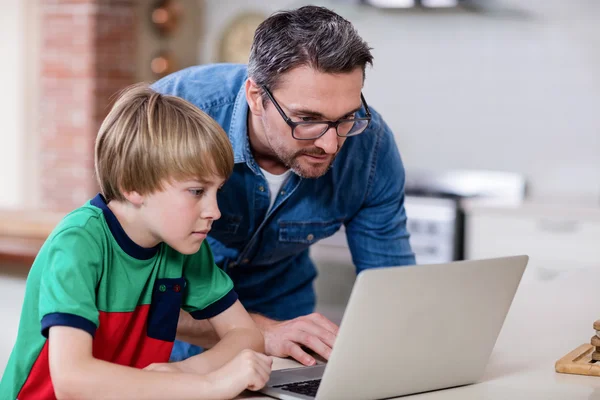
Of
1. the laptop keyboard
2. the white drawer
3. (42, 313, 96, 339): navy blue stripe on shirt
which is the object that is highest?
(42, 313, 96, 339): navy blue stripe on shirt

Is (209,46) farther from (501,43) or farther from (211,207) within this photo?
(211,207)

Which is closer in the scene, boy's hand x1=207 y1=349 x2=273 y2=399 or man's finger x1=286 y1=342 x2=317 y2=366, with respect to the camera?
boy's hand x1=207 y1=349 x2=273 y2=399

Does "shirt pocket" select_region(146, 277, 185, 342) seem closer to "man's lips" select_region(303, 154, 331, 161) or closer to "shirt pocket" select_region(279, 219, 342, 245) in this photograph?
"man's lips" select_region(303, 154, 331, 161)

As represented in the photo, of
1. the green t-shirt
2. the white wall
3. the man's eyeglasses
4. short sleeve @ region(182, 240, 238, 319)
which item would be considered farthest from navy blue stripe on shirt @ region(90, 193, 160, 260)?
the white wall

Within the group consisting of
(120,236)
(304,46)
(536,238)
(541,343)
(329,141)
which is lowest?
(536,238)

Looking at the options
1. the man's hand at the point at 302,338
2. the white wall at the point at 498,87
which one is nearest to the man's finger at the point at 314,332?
the man's hand at the point at 302,338

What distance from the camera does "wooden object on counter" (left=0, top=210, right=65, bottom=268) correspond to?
2.93m

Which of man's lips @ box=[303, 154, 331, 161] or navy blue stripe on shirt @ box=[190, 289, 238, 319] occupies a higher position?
man's lips @ box=[303, 154, 331, 161]

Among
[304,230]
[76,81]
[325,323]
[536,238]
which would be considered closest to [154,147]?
[325,323]

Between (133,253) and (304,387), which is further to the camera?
(133,253)

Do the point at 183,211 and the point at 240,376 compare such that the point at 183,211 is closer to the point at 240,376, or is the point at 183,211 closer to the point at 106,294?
the point at 106,294

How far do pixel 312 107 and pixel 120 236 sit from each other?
17.8 inches

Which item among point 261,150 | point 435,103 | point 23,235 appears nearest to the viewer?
point 261,150

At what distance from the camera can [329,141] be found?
160 cm
